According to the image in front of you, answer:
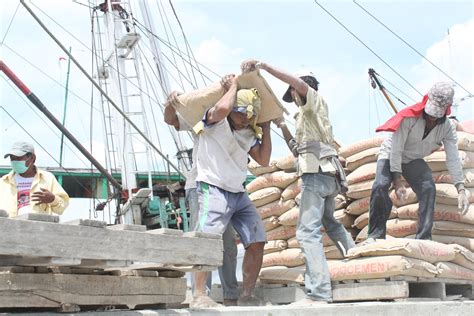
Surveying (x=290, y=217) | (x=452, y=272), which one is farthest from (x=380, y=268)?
(x=290, y=217)

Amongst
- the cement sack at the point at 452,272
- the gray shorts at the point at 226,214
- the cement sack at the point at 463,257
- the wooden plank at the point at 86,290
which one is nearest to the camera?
the wooden plank at the point at 86,290

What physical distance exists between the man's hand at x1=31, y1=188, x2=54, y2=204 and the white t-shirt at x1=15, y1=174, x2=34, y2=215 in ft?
0.58

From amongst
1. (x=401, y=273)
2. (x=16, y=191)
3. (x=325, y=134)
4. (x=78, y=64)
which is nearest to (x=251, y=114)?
(x=325, y=134)

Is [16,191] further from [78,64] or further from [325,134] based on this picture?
[78,64]

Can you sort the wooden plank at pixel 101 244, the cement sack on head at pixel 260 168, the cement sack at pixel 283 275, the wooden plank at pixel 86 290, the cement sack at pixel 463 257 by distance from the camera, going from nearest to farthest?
the wooden plank at pixel 101 244
the wooden plank at pixel 86 290
the cement sack at pixel 283 275
the cement sack at pixel 463 257
the cement sack on head at pixel 260 168

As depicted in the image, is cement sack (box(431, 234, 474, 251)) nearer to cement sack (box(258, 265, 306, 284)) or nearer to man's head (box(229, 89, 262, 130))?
cement sack (box(258, 265, 306, 284))

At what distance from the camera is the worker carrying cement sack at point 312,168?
4.50 meters

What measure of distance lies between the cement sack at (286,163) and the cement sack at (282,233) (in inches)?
21.3

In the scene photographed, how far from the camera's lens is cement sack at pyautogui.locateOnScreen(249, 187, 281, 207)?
6.18 metres

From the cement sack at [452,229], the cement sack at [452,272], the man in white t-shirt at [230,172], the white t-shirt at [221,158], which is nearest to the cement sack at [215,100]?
the man in white t-shirt at [230,172]

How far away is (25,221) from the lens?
268 cm

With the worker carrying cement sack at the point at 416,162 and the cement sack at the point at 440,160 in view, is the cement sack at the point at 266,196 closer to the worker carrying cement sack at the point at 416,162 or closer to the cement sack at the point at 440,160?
the worker carrying cement sack at the point at 416,162

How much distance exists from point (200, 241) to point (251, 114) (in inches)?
51.2

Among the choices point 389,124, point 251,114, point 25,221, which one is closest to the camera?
point 25,221
